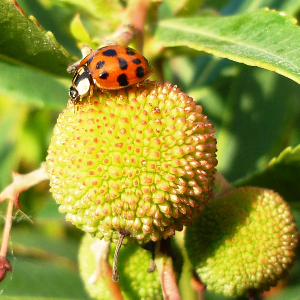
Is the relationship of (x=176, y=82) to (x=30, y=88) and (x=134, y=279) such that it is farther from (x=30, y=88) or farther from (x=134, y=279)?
(x=134, y=279)

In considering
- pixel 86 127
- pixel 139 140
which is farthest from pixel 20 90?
pixel 139 140

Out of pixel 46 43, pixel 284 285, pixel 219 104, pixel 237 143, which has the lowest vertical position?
pixel 284 285

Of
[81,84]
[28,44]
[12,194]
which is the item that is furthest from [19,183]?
[28,44]

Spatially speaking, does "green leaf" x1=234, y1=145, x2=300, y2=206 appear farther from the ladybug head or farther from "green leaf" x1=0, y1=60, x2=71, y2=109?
"green leaf" x1=0, y1=60, x2=71, y2=109

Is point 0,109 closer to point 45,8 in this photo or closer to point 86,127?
point 45,8

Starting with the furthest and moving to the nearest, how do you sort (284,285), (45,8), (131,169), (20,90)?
(284,285), (45,8), (20,90), (131,169)

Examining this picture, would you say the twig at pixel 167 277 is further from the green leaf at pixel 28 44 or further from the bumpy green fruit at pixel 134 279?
the green leaf at pixel 28 44

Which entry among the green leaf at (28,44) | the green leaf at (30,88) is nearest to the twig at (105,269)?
the green leaf at (28,44)
